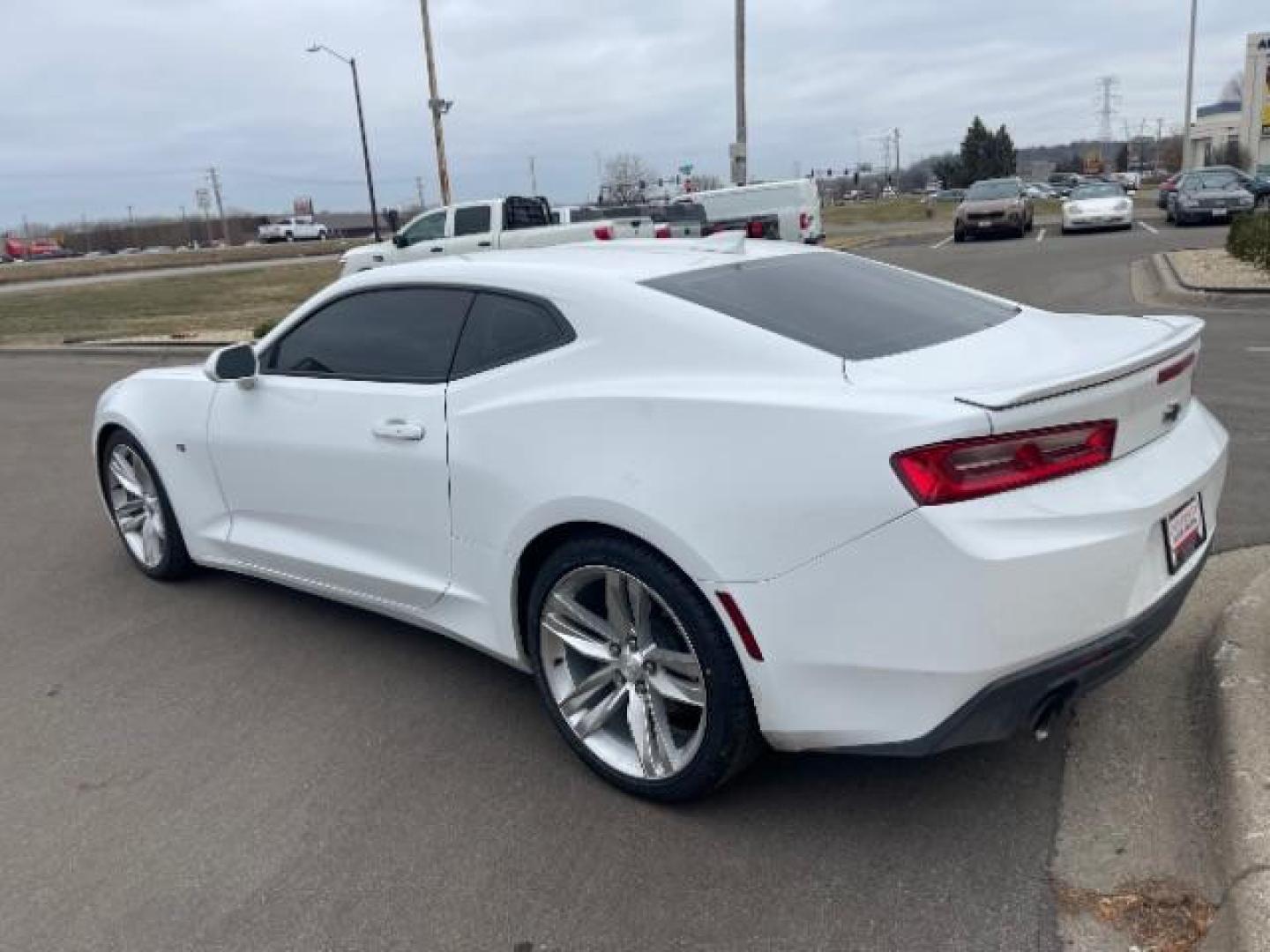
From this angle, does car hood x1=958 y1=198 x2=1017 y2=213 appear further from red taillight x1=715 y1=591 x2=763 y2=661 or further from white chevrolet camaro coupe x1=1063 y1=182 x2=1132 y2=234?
red taillight x1=715 y1=591 x2=763 y2=661

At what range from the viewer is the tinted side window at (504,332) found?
336 centimetres

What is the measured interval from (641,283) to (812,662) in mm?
1273

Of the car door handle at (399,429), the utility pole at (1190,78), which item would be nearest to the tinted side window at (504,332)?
the car door handle at (399,429)

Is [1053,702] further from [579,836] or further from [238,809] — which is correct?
[238,809]

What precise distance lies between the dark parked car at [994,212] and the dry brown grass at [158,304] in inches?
655

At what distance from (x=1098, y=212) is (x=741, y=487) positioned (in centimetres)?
2860

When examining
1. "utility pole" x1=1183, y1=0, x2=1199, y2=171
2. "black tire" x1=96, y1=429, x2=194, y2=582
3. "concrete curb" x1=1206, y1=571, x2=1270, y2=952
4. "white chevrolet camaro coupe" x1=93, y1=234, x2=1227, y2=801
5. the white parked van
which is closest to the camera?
"concrete curb" x1=1206, y1=571, x2=1270, y2=952

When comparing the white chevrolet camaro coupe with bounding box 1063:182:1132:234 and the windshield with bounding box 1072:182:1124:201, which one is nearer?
the white chevrolet camaro coupe with bounding box 1063:182:1132:234

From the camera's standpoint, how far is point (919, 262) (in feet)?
77.5

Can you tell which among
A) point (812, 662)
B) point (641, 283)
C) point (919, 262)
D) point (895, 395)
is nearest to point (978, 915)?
point (812, 662)

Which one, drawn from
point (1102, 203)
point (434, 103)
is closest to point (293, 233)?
point (434, 103)

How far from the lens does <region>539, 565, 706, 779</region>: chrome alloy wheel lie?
3049 millimetres

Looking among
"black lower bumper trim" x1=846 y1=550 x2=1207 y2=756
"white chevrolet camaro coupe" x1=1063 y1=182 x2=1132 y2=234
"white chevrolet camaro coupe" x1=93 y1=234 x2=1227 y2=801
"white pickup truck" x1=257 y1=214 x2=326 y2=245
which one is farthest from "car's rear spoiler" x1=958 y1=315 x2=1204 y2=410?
"white pickup truck" x1=257 y1=214 x2=326 y2=245

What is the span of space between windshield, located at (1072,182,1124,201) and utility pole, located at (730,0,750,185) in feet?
30.2
